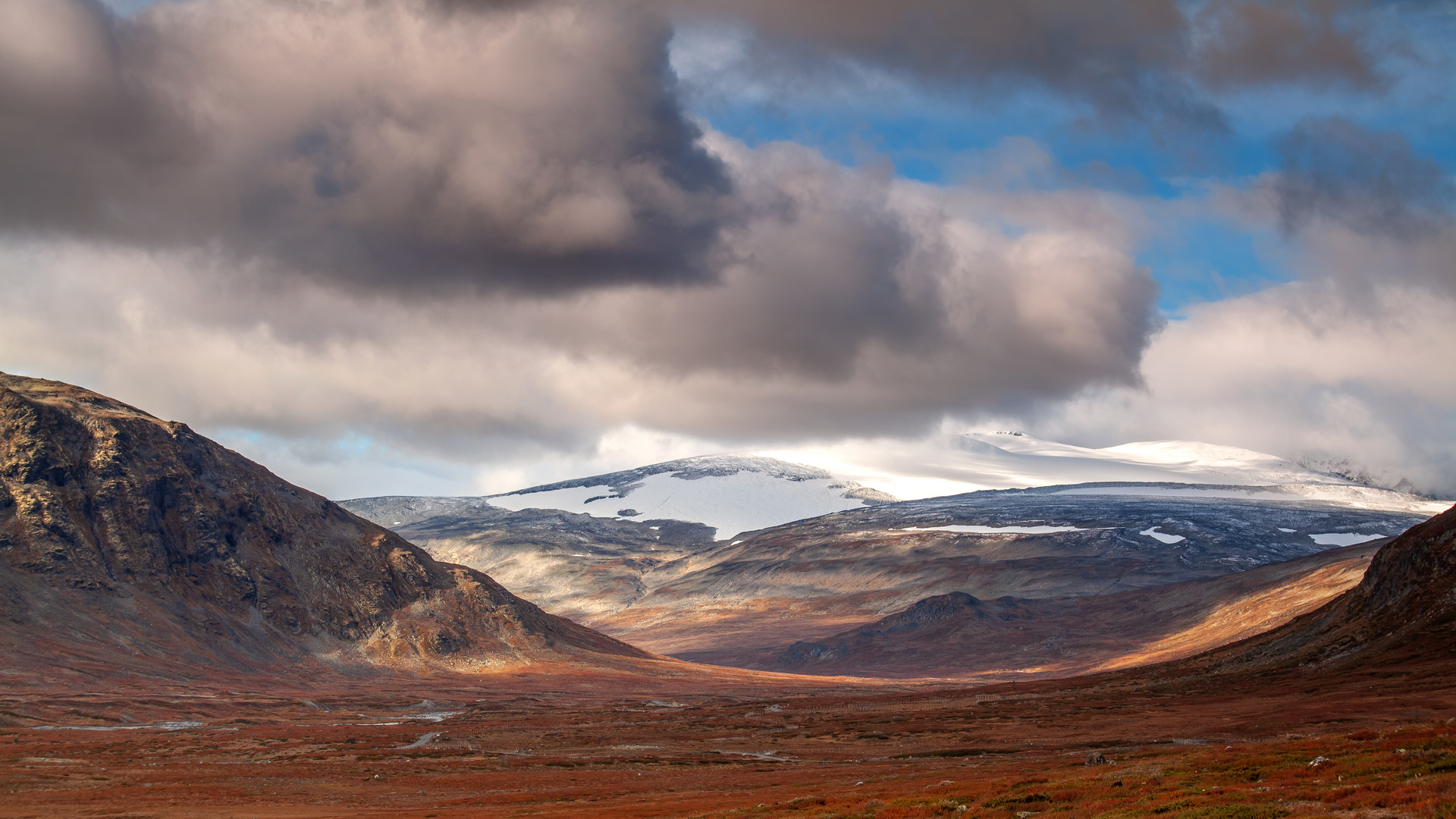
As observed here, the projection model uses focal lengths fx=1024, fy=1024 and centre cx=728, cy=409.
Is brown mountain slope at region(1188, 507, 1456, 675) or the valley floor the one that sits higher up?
brown mountain slope at region(1188, 507, 1456, 675)

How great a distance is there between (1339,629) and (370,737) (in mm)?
110612

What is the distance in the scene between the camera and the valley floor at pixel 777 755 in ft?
129

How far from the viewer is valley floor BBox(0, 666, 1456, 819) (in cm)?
3928

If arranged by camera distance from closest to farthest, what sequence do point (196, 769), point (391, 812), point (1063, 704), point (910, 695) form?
1. point (391, 812)
2. point (196, 769)
3. point (1063, 704)
4. point (910, 695)

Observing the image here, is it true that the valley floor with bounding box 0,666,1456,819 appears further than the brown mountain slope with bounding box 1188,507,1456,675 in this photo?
No

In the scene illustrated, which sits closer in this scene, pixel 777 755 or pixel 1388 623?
pixel 777 755

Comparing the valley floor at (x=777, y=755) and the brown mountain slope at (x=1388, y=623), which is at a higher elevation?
the brown mountain slope at (x=1388, y=623)

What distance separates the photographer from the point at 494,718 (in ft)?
474

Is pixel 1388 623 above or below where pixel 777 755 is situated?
above

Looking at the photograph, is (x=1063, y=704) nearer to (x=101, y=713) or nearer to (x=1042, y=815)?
(x=1042, y=815)

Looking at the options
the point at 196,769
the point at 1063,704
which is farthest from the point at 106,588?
the point at 1063,704

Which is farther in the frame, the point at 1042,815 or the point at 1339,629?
the point at 1339,629

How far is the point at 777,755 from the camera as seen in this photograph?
98312 millimetres

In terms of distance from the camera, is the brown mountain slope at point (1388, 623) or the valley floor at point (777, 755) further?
the brown mountain slope at point (1388, 623)
